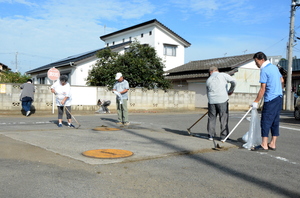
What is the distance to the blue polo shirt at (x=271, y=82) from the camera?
5791 mm

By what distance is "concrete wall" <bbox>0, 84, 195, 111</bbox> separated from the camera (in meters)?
15.5

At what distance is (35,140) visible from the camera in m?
6.43

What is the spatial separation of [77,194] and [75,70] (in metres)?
22.8

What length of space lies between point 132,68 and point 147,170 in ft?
50.7

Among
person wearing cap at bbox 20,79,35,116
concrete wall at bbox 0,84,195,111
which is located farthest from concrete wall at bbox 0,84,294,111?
person wearing cap at bbox 20,79,35,116

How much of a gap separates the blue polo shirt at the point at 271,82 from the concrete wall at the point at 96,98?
42.7 ft

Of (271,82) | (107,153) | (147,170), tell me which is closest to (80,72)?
(107,153)

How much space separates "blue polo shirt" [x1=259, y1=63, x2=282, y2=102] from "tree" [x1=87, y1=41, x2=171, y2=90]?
529 inches

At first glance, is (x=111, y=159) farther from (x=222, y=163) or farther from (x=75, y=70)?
(x=75, y=70)

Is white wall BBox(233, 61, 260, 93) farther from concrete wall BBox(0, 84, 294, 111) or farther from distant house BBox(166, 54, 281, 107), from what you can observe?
concrete wall BBox(0, 84, 294, 111)

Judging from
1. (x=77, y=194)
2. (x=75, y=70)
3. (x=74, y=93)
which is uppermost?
(x=75, y=70)

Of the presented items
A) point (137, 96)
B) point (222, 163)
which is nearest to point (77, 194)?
point (222, 163)

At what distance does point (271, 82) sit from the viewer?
580cm

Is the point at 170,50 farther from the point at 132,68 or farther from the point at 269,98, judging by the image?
the point at 269,98
